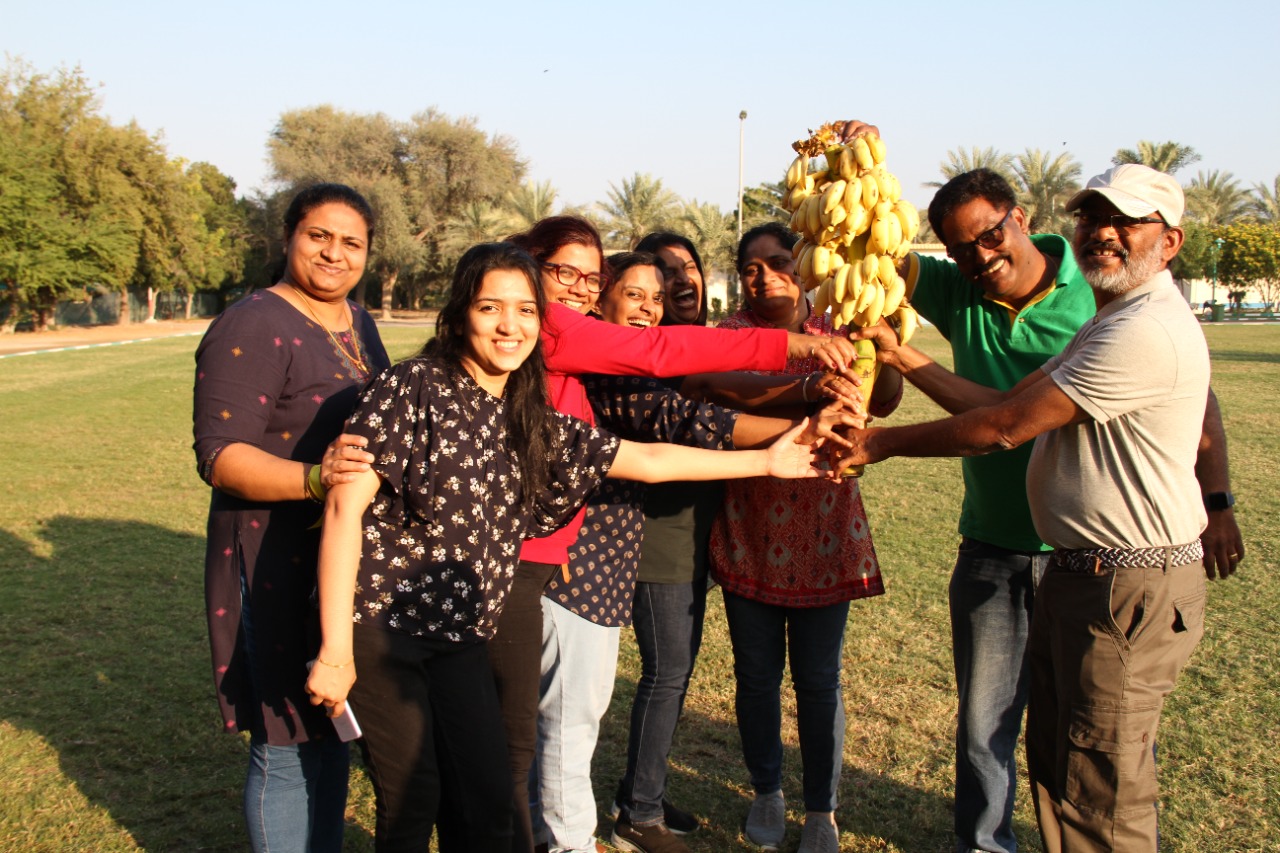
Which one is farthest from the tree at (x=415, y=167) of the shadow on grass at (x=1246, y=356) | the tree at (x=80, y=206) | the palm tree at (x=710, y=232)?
the shadow on grass at (x=1246, y=356)

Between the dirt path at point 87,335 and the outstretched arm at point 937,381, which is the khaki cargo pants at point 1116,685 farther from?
the dirt path at point 87,335

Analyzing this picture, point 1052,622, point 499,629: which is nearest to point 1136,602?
point 1052,622

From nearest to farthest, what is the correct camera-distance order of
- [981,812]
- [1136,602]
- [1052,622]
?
[1136,602] → [1052,622] → [981,812]

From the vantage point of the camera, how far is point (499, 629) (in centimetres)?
316

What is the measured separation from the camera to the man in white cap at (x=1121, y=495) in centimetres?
282

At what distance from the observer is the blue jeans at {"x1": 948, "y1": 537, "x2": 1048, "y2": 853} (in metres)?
3.59

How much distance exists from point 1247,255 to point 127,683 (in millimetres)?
59444

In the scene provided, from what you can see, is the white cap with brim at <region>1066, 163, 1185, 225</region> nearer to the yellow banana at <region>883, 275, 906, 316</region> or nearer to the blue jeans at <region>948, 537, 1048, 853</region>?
the yellow banana at <region>883, 275, 906, 316</region>

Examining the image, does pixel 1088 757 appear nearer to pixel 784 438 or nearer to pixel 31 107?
pixel 784 438

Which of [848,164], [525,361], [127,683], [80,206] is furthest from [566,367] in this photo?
[80,206]

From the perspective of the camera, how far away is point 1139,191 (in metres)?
2.93

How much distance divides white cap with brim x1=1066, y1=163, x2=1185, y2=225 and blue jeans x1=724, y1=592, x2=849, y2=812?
1.71 m

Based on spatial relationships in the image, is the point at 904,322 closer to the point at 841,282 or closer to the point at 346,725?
the point at 841,282

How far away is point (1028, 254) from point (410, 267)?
5462 cm
